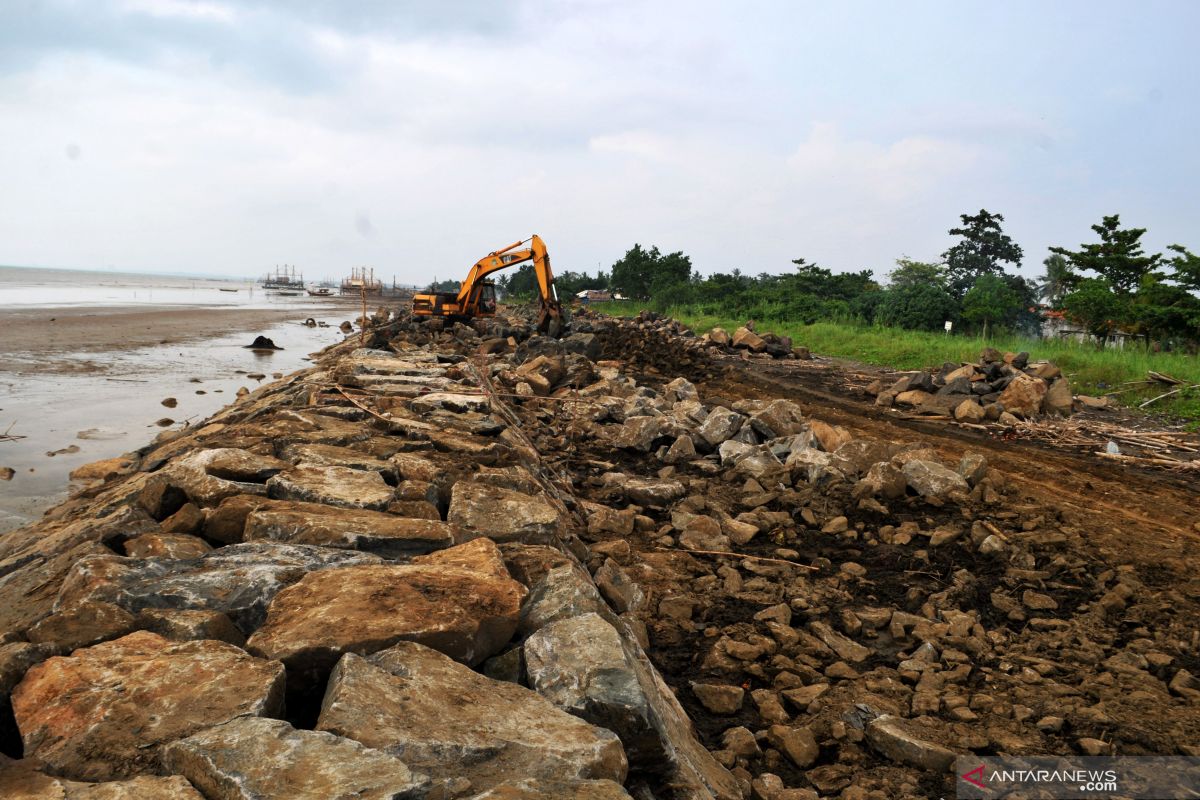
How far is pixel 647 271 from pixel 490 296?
30.2 m

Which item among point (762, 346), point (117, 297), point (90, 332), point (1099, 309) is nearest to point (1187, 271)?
point (1099, 309)

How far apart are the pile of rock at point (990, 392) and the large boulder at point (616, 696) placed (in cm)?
897

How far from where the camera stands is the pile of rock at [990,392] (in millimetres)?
9930

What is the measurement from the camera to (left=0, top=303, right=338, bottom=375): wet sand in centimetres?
1536

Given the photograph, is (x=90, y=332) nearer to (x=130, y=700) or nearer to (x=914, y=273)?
(x=130, y=700)

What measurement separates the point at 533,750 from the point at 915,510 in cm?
484

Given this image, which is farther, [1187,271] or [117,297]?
[117,297]

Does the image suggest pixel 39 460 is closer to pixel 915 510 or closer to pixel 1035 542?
pixel 915 510

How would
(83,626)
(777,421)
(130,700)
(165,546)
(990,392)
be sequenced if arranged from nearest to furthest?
(130,700) → (83,626) → (165,546) → (777,421) → (990,392)

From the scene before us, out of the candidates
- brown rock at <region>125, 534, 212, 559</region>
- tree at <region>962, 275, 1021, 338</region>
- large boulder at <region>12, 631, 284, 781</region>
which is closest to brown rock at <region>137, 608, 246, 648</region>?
large boulder at <region>12, 631, 284, 781</region>

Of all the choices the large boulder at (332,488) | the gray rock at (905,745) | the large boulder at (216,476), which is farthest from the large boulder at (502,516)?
the gray rock at (905,745)

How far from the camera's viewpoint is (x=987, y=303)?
870 inches

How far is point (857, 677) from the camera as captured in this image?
342 centimetres

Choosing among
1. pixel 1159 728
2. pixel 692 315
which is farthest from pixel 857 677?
pixel 692 315
